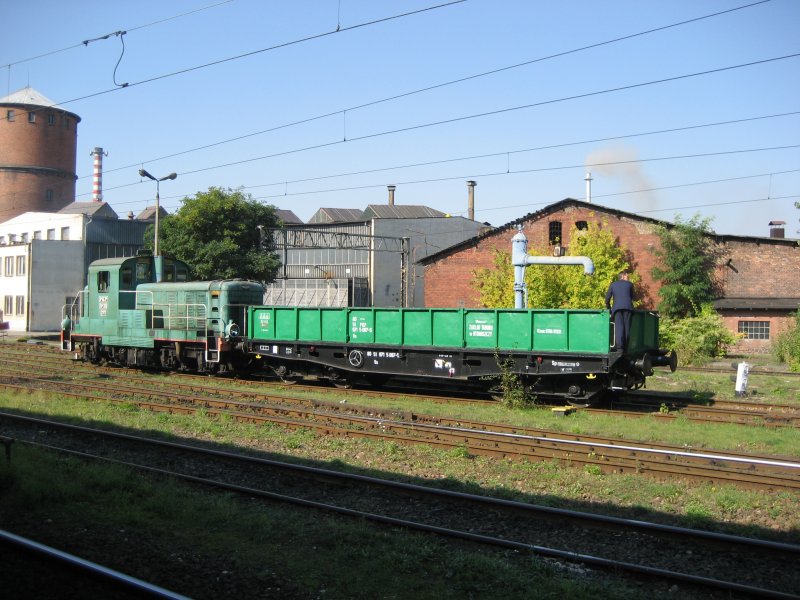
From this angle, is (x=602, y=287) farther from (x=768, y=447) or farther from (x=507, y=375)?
(x=768, y=447)

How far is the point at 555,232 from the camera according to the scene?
37844mm

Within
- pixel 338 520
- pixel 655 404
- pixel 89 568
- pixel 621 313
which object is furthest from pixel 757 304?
pixel 89 568

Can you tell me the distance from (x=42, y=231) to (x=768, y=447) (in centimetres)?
5540

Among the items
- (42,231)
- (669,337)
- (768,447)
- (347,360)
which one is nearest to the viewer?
(768,447)

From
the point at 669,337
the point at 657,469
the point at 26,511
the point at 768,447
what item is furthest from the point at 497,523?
the point at 669,337

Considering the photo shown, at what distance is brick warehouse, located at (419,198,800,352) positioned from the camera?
33.6 metres

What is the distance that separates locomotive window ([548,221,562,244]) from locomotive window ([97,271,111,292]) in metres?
23.3

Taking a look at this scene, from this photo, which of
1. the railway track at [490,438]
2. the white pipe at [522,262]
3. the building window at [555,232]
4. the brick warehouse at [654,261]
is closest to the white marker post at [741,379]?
the white pipe at [522,262]

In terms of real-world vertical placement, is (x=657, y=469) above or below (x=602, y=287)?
below

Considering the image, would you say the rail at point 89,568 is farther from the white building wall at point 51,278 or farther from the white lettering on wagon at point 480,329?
the white building wall at point 51,278

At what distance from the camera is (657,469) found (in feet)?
31.6

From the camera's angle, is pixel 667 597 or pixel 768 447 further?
pixel 768 447

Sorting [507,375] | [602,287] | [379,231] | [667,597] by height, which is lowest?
[667,597]

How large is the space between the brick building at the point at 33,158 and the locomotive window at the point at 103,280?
5281 cm
